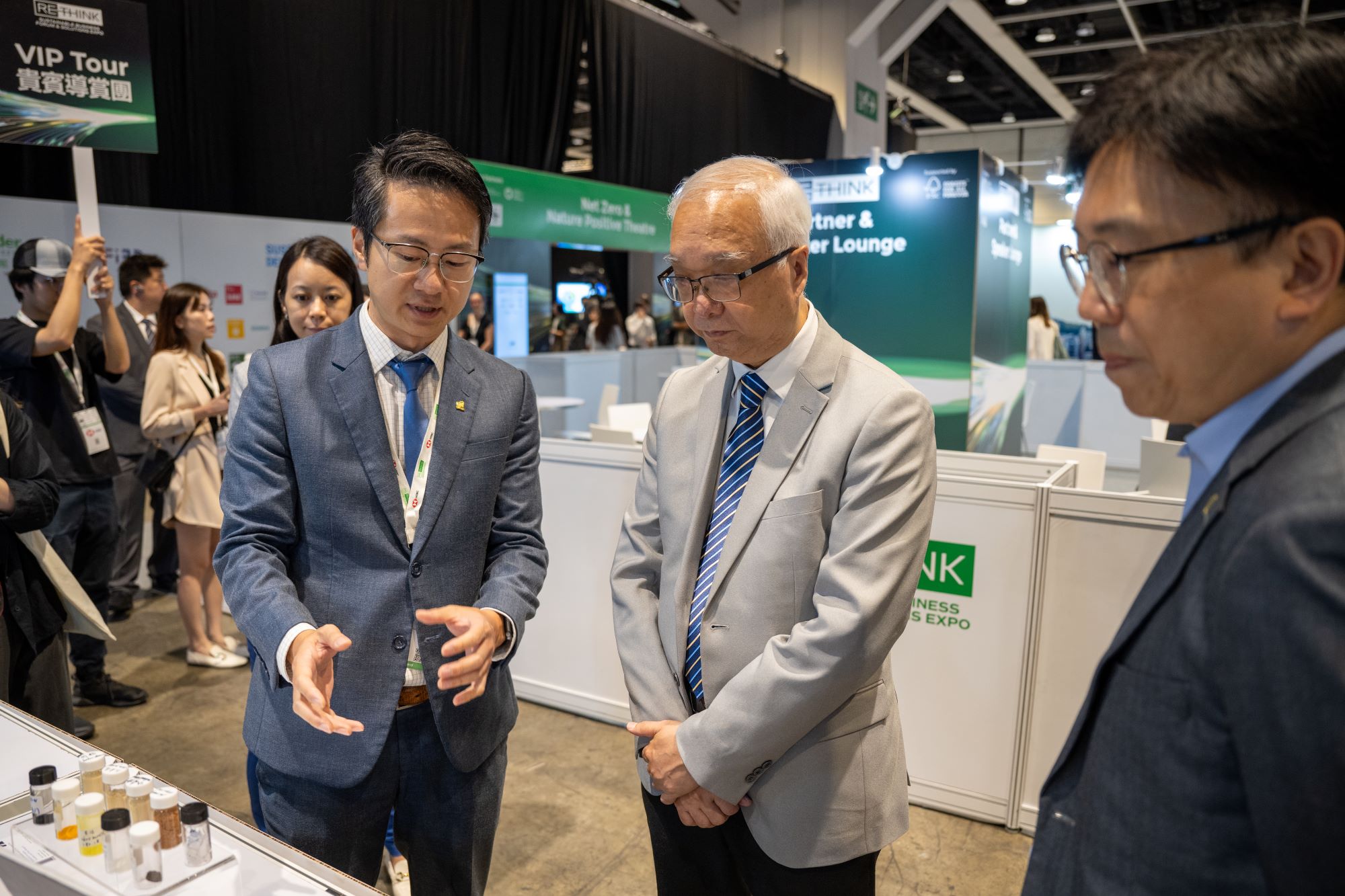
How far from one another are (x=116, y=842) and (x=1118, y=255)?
4.09 ft

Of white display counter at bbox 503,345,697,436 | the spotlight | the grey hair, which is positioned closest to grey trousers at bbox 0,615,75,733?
the grey hair

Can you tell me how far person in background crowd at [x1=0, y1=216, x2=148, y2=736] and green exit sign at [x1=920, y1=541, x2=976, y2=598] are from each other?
9.54 ft

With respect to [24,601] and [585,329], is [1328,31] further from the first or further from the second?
[585,329]

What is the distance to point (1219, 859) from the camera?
67 cm

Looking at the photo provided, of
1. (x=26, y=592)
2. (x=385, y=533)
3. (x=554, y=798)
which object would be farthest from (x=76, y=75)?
(x=554, y=798)

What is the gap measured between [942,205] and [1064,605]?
2607 millimetres

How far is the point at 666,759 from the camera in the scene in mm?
1362

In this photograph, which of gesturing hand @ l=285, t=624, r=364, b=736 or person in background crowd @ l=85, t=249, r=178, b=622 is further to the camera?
person in background crowd @ l=85, t=249, r=178, b=622

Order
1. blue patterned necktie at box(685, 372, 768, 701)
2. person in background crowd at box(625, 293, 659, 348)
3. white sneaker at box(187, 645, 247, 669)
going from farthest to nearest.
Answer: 1. person in background crowd at box(625, 293, 659, 348)
2. white sneaker at box(187, 645, 247, 669)
3. blue patterned necktie at box(685, 372, 768, 701)

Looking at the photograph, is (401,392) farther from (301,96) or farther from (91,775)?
(301,96)

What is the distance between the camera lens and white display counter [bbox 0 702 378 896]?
104cm

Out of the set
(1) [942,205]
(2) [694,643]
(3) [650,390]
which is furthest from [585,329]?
(2) [694,643]

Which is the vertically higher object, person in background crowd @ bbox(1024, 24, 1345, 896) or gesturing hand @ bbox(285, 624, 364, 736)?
person in background crowd @ bbox(1024, 24, 1345, 896)

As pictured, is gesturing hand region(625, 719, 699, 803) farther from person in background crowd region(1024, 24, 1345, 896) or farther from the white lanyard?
the white lanyard
